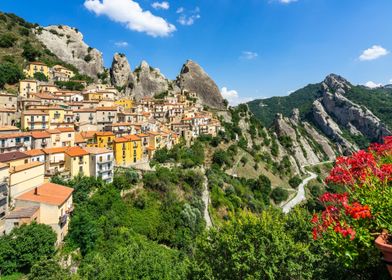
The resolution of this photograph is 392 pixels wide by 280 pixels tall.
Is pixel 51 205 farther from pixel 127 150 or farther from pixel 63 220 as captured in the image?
pixel 127 150

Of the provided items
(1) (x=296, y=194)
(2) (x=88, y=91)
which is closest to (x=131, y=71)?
(2) (x=88, y=91)

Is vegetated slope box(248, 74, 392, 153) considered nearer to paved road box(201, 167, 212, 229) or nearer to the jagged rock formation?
the jagged rock formation

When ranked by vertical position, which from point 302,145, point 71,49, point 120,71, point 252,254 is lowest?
point 302,145

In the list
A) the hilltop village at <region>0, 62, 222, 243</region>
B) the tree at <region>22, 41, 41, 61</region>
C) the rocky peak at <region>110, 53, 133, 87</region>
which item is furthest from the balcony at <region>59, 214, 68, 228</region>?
the rocky peak at <region>110, 53, 133, 87</region>

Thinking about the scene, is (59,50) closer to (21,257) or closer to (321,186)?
(21,257)

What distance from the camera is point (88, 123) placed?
175ft

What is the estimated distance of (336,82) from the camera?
160 meters

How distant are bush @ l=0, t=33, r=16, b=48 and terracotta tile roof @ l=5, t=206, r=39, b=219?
2931 inches

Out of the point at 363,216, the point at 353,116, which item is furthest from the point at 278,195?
the point at 353,116

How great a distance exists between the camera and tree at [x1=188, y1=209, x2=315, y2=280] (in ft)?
37.6

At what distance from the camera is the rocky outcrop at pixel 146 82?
96000 millimetres

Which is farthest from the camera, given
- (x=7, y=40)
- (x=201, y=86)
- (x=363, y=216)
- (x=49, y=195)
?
(x=201, y=86)

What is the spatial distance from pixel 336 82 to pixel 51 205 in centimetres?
17529

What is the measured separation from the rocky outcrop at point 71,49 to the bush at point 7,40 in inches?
527
